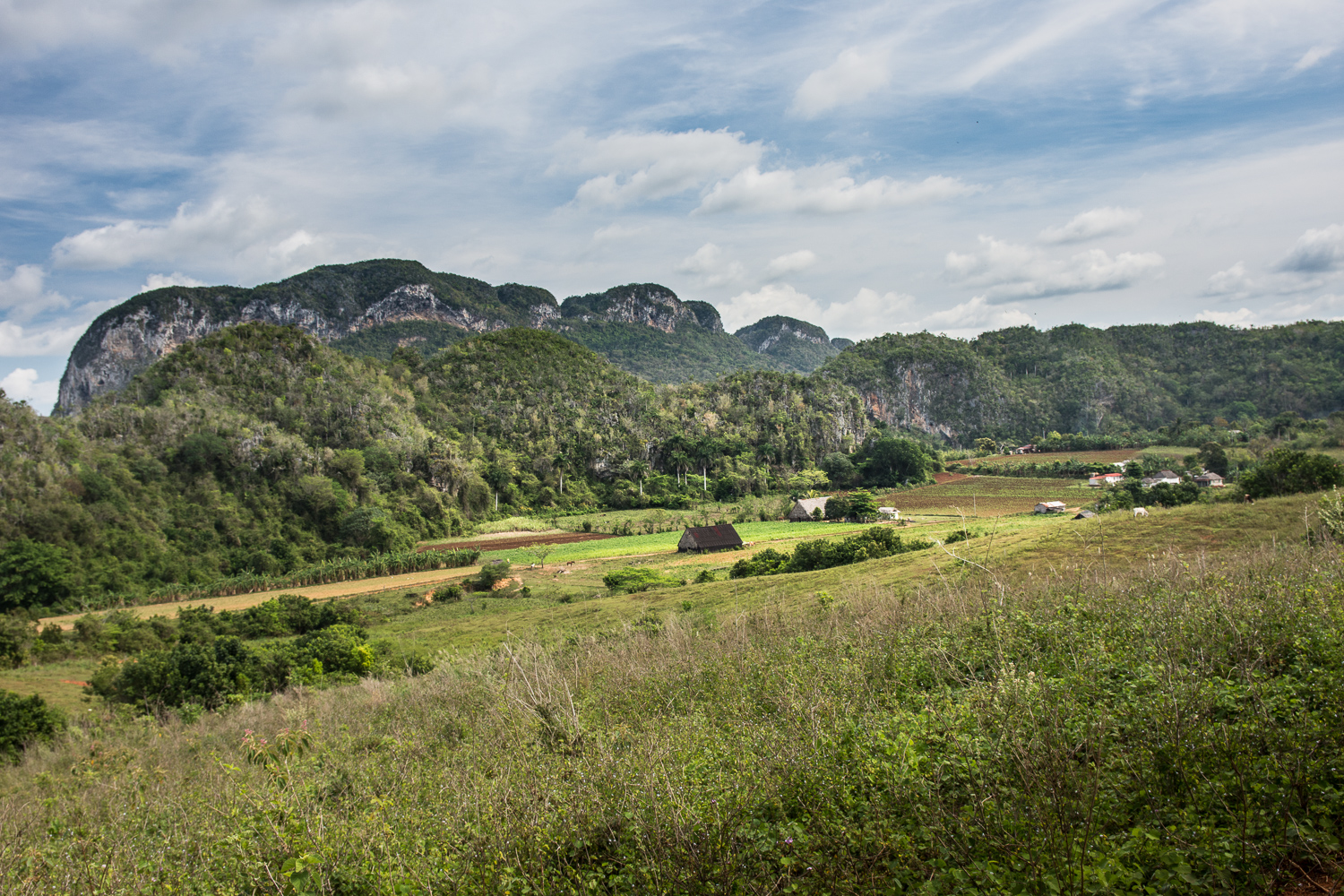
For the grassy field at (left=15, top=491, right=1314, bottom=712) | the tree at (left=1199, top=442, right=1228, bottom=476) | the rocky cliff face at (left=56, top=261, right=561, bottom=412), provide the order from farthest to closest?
the rocky cliff face at (left=56, top=261, right=561, bottom=412)
the tree at (left=1199, top=442, right=1228, bottom=476)
the grassy field at (left=15, top=491, right=1314, bottom=712)

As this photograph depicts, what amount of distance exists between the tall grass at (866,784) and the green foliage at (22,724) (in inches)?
349

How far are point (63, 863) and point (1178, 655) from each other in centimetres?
953

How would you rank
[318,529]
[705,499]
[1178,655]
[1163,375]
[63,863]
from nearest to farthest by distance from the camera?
[63,863], [1178,655], [318,529], [705,499], [1163,375]

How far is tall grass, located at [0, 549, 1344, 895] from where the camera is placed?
3547 mm

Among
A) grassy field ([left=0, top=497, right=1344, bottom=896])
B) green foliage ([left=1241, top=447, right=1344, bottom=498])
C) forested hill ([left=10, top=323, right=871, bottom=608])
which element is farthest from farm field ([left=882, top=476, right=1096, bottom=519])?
grassy field ([left=0, top=497, right=1344, bottom=896])

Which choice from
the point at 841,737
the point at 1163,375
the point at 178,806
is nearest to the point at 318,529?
the point at 178,806

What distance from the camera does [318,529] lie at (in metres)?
51.4

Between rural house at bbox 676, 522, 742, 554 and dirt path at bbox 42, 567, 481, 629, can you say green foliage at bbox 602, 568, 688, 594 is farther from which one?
dirt path at bbox 42, 567, 481, 629

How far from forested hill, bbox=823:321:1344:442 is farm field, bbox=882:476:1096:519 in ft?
197

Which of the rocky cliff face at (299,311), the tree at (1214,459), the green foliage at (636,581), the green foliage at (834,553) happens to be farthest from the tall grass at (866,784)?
the rocky cliff face at (299,311)

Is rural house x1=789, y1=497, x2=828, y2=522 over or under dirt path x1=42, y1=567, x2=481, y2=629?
under

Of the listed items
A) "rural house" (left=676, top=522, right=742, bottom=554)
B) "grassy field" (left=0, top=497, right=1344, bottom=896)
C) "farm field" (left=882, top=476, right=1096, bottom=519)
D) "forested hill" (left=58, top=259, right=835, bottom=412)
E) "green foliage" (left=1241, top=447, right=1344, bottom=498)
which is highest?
"forested hill" (left=58, top=259, right=835, bottom=412)

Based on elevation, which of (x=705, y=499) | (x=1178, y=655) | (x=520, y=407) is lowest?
(x=705, y=499)

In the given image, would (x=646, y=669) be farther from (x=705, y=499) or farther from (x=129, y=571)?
(x=705, y=499)
